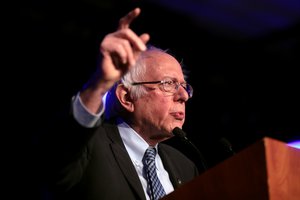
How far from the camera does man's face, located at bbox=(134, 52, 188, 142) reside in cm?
269

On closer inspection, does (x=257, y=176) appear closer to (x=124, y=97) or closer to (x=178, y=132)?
(x=178, y=132)

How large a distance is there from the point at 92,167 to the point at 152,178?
392mm

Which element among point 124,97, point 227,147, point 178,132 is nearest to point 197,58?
point 124,97

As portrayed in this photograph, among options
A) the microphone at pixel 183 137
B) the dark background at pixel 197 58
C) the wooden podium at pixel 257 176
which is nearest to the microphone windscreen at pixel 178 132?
the microphone at pixel 183 137

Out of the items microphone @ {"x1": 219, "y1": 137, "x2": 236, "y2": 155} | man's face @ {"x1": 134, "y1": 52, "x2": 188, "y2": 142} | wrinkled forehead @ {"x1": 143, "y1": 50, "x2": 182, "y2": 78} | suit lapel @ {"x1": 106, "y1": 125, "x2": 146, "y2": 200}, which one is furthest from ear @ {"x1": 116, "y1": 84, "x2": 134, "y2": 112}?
microphone @ {"x1": 219, "y1": 137, "x2": 236, "y2": 155}

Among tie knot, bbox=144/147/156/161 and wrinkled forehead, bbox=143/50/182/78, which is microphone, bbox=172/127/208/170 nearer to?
tie knot, bbox=144/147/156/161

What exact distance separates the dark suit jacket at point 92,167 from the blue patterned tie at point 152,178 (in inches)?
4.7

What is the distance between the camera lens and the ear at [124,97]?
2809mm

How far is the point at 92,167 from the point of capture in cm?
210

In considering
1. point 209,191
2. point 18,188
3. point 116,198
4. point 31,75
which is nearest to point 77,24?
point 31,75

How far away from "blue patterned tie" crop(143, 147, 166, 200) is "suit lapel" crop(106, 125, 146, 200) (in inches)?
4.5

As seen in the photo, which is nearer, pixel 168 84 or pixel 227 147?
pixel 227 147

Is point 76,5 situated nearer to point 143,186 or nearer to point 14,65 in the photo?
point 14,65

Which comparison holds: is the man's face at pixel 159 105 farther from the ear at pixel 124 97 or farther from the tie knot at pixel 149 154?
the tie knot at pixel 149 154
